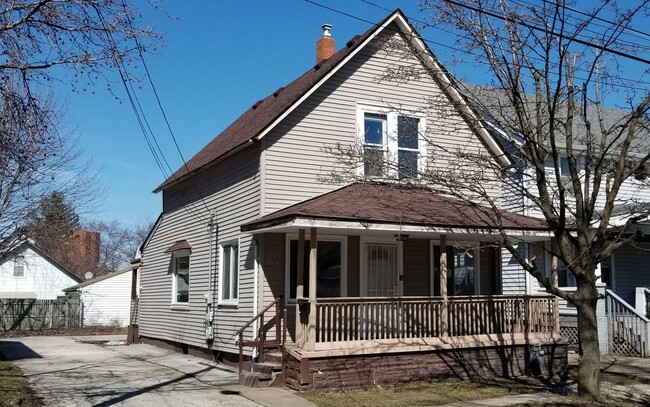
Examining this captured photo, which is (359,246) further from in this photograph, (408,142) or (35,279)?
(35,279)

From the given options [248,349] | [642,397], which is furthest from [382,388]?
[642,397]

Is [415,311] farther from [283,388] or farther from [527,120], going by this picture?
[527,120]

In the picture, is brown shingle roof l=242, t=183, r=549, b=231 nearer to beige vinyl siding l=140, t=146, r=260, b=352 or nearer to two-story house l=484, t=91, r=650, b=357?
two-story house l=484, t=91, r=650, b=357

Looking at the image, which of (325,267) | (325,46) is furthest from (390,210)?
(325,46)

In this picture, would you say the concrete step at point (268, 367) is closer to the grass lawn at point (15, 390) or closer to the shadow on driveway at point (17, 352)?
the grass lawn at point (15, 390)

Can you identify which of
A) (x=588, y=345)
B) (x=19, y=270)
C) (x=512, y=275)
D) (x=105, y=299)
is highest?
(x=19, y=270)

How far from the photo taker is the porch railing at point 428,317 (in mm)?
13336

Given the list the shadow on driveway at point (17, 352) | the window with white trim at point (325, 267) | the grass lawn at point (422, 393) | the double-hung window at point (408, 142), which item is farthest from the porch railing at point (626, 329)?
the shadow on driveway at point (17, 352)

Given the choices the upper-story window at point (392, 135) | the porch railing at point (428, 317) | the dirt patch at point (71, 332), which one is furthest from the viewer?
the dirt patch at point (71, 332)

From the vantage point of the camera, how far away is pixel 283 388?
42.3 feet

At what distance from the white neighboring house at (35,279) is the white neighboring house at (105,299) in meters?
8.25

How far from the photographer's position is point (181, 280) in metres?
20.3

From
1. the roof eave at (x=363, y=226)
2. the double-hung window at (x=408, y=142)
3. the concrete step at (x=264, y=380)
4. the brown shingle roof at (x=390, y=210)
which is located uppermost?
the double-hung window at (x=408, y=142)

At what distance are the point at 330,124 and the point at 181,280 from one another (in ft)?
24.1
